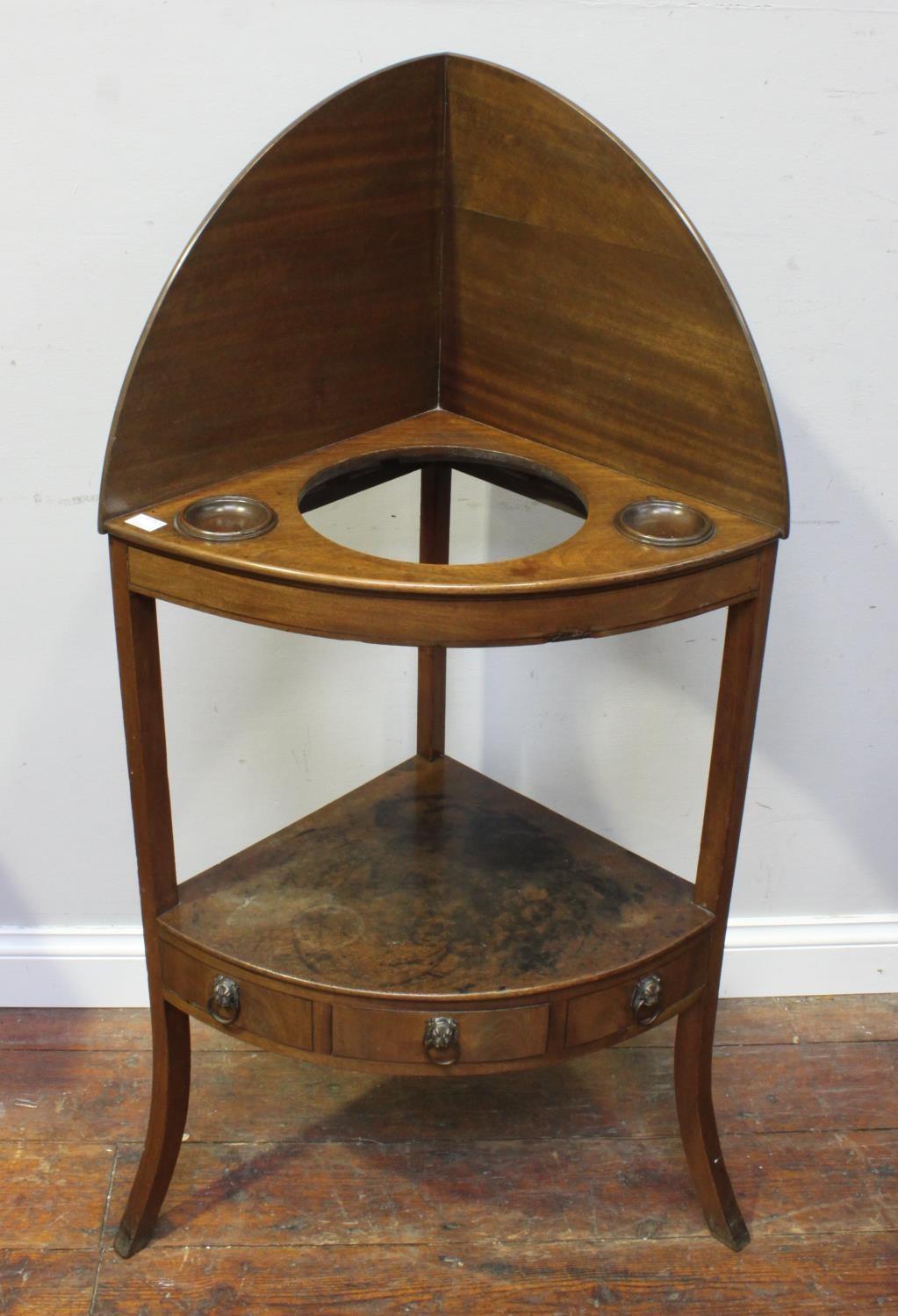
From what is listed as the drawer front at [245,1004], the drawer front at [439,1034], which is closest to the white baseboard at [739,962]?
the drawer front at [245,1004]

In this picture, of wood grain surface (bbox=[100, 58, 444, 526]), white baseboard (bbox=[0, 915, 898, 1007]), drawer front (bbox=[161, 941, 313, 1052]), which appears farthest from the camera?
white baseboard (bbox=[0, 915, 898, 1007])

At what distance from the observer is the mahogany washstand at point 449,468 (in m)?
1.32

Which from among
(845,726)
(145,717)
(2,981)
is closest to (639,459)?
(145,717)

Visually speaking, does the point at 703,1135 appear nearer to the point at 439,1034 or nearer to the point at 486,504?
the point at 439,1034

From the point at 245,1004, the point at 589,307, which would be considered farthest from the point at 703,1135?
the point at 589,307

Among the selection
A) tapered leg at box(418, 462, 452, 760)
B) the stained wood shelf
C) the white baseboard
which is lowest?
the white baseboard

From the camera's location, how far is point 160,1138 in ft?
5.46

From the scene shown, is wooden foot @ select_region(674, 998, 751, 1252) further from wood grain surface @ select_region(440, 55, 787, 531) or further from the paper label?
the paper label

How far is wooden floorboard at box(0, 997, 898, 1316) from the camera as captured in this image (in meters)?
1.64

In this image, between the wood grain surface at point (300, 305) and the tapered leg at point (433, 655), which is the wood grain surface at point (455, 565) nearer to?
the wood grain surface at point (300, 305)

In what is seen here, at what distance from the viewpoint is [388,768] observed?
1.98 meters

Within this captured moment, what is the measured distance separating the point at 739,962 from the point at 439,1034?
809 mm

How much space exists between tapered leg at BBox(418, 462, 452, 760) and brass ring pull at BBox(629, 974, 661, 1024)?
48cm

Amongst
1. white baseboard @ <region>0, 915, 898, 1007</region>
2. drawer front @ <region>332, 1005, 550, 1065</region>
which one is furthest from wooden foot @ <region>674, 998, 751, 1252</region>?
white baseboard @ <region>0, 915, 898, 1007</region>
